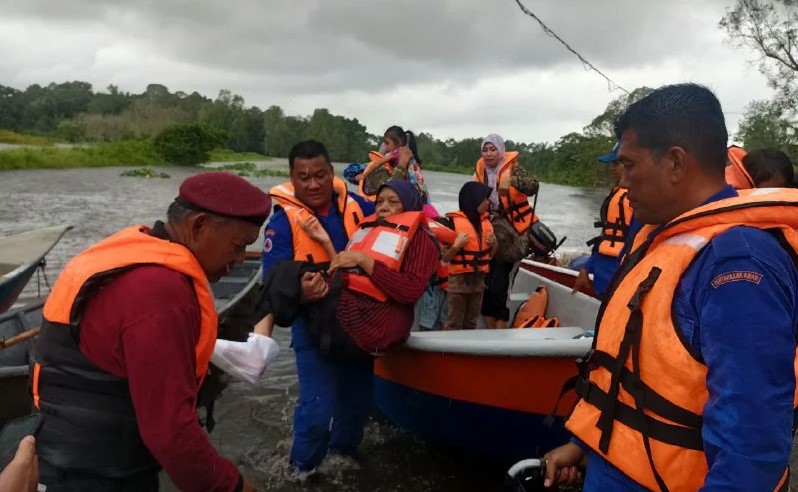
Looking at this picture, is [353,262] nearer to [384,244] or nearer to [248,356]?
[384,244]

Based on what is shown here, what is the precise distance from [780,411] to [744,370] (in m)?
0.11

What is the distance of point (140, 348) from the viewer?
1.47m

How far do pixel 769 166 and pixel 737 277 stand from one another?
2.84 m

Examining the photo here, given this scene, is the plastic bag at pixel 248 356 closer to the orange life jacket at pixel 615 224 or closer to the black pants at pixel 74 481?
the black pants at pixel 74 481

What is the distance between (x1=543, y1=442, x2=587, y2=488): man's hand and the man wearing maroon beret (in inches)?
37.1

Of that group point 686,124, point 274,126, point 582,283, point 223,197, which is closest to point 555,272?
point 582,283

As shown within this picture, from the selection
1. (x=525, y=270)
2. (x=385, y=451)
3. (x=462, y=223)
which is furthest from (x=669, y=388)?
(x=525, y=270)

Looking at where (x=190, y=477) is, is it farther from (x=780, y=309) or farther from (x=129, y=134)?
(x=129, y=134)

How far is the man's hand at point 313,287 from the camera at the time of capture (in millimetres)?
3029

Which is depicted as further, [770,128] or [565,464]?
[770,128]

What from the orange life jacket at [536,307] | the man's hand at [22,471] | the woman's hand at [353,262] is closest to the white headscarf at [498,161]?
the orange life jacket at [536,307]

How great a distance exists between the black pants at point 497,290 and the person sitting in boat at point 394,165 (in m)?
0.96

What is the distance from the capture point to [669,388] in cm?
137

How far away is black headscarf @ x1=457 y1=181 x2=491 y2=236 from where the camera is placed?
4984mm
